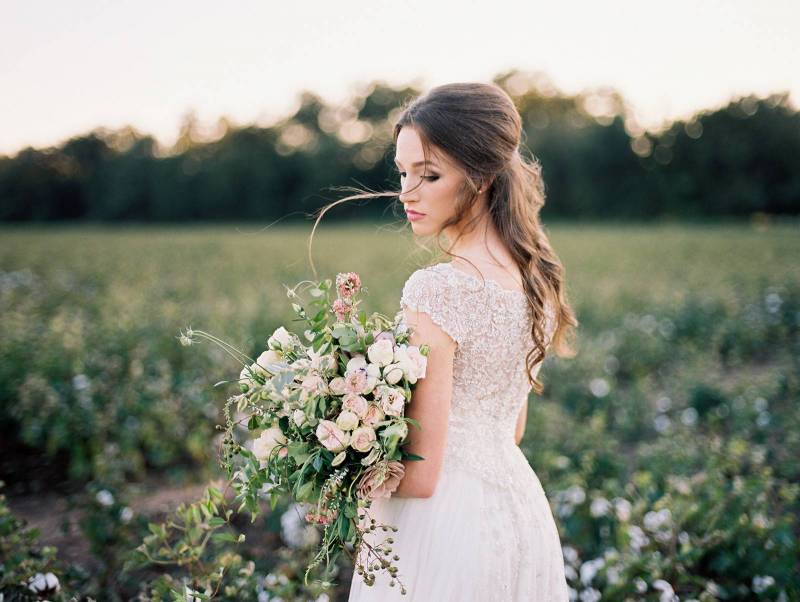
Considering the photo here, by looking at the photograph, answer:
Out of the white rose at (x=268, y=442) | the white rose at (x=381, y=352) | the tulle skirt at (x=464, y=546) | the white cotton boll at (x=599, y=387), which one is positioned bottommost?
the white cotton boll at (x=599, y=387)

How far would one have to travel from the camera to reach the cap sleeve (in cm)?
169

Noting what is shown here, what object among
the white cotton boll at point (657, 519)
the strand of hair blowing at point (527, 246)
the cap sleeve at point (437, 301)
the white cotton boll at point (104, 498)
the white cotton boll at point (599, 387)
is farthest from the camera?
the white cotton boll at point (599, 387)

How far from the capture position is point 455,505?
187 cm

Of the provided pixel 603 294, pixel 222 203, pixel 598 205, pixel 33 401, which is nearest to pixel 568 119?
pixel 598 205

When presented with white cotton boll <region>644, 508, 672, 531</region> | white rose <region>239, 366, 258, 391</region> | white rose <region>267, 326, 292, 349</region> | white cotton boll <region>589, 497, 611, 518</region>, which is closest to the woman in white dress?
white rose <region>267, 326, 292, 349</region>

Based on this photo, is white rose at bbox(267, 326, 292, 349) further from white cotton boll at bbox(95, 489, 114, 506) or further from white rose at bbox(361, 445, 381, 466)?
white cotton boll at bbox(95, 489, 114, 506)

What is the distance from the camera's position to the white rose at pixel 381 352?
1575mm

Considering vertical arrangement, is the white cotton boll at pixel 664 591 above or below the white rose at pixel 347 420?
below

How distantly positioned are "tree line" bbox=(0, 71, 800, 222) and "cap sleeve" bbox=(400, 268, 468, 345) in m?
50.7

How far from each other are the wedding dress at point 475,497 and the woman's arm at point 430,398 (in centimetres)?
4

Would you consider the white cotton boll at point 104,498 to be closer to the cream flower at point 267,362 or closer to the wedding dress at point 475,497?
the wedding dress at point 475,497

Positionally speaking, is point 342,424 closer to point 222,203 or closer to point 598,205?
point 598,205

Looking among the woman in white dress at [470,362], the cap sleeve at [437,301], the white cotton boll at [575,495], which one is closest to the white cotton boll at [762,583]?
the white cotton boll at [575,495]

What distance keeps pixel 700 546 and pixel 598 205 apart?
54269mm
